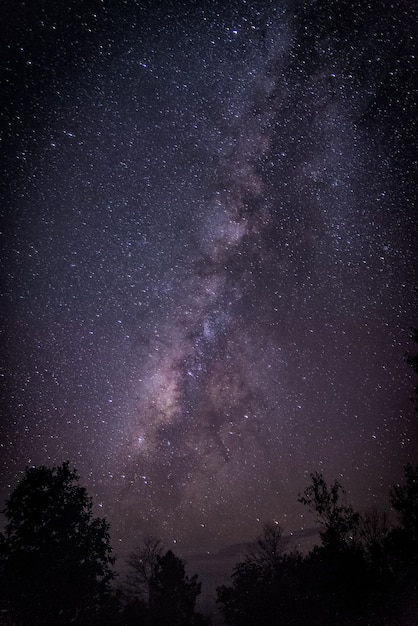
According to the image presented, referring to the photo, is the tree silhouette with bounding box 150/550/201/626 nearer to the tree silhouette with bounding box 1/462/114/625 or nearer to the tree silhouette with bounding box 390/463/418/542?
the tree silhouette with bounding box 1/462/114/625

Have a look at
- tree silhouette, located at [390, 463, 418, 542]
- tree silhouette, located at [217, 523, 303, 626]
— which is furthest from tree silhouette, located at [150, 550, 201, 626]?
tree silhouette, located at [390, 463, 418, 542]

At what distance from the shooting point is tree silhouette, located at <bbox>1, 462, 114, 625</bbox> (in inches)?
698

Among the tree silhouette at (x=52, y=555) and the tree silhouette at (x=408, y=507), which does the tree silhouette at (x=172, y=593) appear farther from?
the tree silhouette at (x=408, y=507)

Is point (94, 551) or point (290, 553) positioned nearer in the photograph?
point (94, 551)

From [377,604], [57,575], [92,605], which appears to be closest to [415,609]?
[377,604]

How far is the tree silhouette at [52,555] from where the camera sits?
17.7m

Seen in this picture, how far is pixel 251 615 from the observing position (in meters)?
30.4

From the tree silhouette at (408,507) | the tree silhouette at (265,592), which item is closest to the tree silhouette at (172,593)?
the tree silhouette at (265,592)

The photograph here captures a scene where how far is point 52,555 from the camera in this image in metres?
19.0

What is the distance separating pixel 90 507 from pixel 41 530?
115 inches

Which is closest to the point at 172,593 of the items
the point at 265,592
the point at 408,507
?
the point at 265,592

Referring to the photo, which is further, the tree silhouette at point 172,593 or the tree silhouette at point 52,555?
the tree silhouette at point 172,593

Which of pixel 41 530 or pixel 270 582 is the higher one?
pixel 41 530

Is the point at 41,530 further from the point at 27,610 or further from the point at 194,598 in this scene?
the point at 194,598
